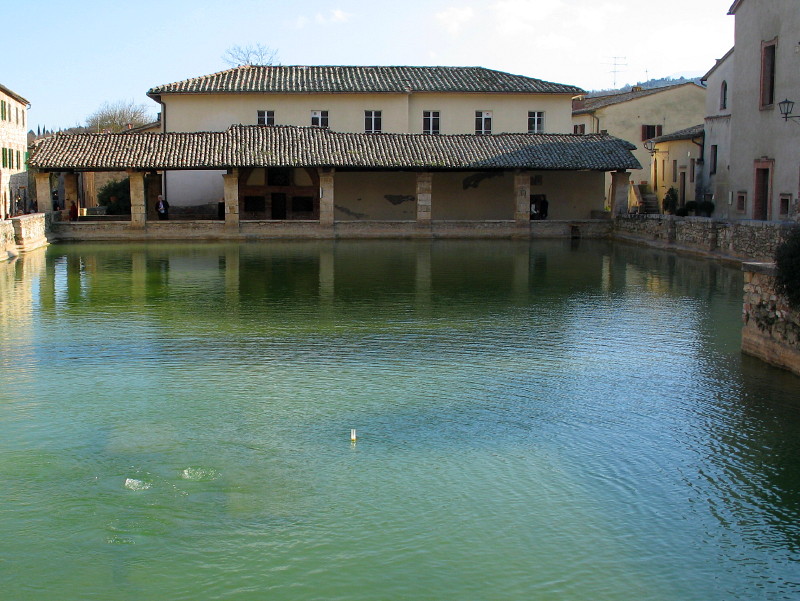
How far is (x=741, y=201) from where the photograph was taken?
1253 inches

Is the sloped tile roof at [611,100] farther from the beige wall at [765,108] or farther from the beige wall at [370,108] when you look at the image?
the beige wall at [765,108]

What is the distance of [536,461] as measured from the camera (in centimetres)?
923

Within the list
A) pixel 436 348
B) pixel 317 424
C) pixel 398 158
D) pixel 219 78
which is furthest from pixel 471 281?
pixel 219 78

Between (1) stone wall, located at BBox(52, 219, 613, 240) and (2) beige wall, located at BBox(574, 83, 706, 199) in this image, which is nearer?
(1) stone wall, located at BBox(52, 219, 613, 240)

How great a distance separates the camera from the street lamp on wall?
88.9 ft

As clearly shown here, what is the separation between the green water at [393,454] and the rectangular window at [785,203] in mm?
11331

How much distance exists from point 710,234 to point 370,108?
65.0 feet

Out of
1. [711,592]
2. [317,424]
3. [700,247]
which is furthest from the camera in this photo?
[700,247]

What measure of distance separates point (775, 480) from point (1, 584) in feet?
22.2

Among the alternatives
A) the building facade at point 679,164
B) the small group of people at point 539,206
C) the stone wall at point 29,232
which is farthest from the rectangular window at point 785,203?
the stone wall at point 29,232

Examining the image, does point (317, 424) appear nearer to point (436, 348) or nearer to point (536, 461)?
point (536, 461)

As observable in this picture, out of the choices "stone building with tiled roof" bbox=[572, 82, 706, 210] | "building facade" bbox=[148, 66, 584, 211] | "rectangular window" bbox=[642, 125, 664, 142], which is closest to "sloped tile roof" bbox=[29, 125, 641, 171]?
"building facade" bbox=[148, 66, 584, 211]

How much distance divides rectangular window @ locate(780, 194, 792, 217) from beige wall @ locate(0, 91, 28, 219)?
91.0 ft

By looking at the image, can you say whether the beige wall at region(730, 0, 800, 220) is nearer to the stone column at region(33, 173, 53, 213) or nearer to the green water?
the green water
